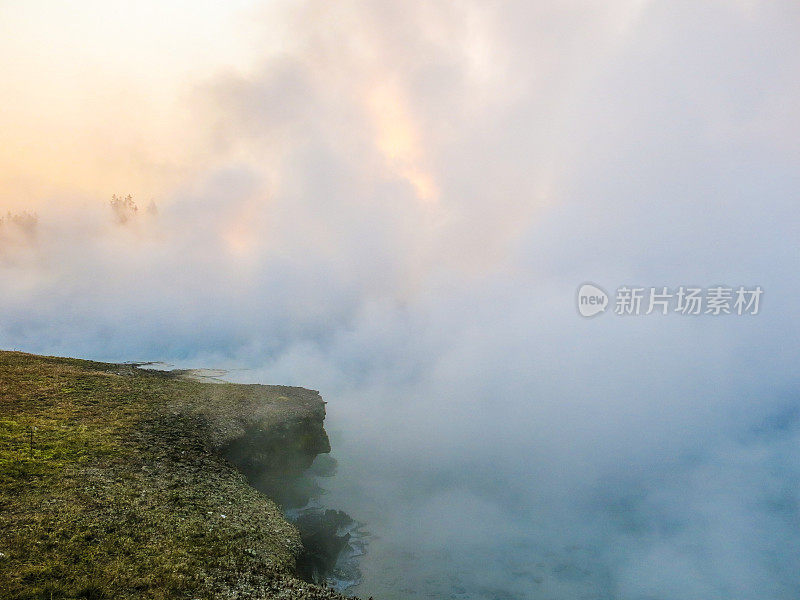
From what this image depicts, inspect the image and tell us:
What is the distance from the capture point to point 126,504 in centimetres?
2428

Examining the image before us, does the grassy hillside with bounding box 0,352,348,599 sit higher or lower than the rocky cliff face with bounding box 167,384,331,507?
lower

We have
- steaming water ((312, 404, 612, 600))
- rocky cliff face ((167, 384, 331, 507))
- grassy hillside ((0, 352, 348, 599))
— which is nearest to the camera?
grassy hillside ((0, 352, 348, 599))

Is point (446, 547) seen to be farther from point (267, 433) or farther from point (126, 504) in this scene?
point (126, 504)

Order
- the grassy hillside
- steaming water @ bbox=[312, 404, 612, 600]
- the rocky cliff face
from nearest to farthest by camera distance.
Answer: the grassy hillside < the rocky cliff face < steaming water @ bbox=[312, 404, 612, 600]

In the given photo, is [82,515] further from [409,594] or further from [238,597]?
[409,594]

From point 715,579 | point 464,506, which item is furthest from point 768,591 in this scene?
point 464,506

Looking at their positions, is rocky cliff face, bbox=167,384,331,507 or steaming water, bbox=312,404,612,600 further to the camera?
steaming water, bbox=312,404,612,600

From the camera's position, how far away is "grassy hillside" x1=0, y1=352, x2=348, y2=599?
18.3 metres

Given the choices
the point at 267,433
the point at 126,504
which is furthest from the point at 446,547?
the point at 126,504

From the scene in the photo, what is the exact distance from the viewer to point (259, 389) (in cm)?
5916

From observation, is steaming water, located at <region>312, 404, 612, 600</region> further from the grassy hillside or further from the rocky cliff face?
the grassy hillside

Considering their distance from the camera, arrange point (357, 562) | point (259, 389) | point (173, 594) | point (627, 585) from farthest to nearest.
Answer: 1. point (627, 585)
2. point (259, 389)
3. point (357, 562)
4. point (173, 594)

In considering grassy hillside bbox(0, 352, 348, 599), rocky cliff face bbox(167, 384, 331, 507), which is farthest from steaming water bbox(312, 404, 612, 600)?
grassy hillside bbox(0, 352, 348, 599)

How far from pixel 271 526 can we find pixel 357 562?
35839 millimetres
